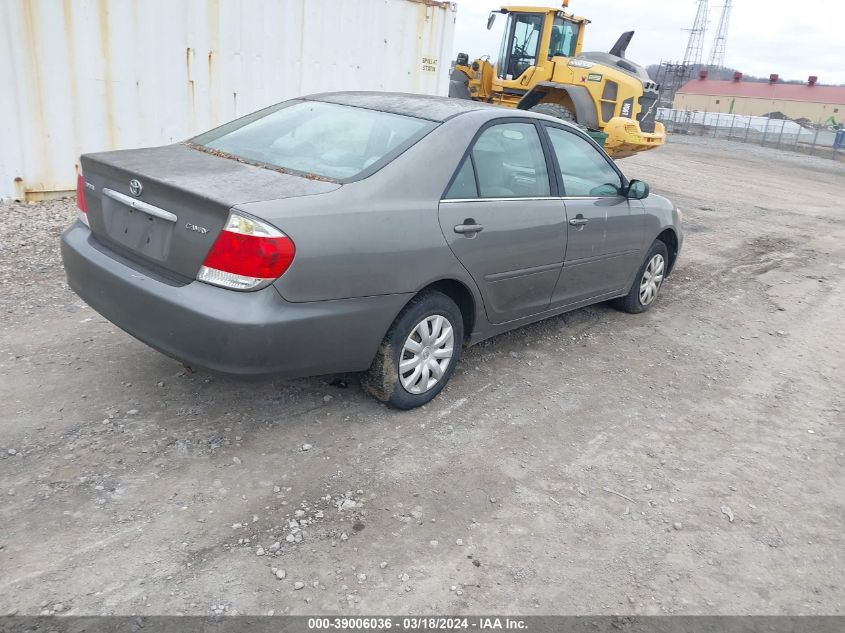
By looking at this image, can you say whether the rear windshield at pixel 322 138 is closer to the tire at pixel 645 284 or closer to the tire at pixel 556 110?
the tire at pixel 645 284

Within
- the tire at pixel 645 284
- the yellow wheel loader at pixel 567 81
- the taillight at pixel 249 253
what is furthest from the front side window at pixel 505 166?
the yellow wheel loader at pixel 567 81

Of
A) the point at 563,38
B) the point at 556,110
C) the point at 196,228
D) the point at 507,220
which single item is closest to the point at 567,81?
the point at 556,110

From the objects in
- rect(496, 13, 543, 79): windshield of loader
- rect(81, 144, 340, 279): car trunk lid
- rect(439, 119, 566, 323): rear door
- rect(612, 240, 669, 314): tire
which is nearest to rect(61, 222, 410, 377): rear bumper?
rect(81, 144, 340, 279): car trunk lid

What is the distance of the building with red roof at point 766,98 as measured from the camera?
196 feet

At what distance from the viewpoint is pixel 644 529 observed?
3061mm

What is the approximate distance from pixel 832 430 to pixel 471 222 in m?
2.54

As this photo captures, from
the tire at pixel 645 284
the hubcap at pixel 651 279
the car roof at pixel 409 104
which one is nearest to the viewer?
the car roof at pixel 409 104

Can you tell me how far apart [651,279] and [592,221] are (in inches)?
59.0

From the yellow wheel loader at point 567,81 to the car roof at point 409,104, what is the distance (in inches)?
336

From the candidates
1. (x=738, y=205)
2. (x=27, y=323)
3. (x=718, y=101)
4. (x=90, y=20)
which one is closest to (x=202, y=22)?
(x=90, y=20)

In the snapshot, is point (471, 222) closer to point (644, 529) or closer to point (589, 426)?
point (589, 426)

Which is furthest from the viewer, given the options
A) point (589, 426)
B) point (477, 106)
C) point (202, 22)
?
point (202, 22)

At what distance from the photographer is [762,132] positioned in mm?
37812

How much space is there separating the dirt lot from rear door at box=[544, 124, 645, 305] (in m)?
0.49
